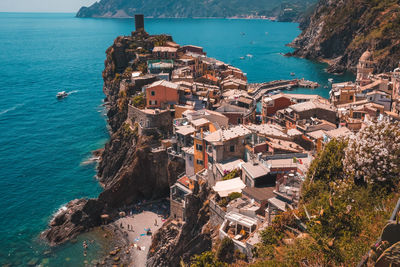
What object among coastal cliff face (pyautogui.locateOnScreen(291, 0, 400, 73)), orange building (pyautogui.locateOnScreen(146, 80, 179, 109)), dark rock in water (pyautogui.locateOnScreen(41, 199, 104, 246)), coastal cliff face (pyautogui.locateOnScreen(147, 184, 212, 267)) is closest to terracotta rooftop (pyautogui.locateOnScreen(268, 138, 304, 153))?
coastal cliff face (pyautogui.locateOnScreen(147, 184, 212, 267))

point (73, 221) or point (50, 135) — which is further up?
point (50, 135)

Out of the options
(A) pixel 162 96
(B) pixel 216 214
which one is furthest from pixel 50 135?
(B) pixel 216 214

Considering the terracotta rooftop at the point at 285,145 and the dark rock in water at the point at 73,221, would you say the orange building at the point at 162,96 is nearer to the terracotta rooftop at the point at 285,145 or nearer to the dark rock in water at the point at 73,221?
the dark rock in water at the point at 73,221

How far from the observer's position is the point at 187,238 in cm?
3194

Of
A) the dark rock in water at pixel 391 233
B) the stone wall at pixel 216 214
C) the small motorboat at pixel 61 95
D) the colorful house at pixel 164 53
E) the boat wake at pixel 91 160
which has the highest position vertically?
the dark rock in water at pixel 391 233

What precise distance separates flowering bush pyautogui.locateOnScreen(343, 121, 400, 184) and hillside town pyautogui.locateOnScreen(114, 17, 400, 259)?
555cm

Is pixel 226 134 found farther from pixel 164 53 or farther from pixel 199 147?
pixel 164 53

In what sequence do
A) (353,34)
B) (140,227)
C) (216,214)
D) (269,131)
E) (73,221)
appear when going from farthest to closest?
(353,34) → (73,221) → (140,227) → (269,131) → (216,214)

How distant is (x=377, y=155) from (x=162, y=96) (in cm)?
3717

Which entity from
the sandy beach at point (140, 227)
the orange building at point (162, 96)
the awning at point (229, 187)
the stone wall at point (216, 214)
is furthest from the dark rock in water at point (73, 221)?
the awning at point (229, 187)

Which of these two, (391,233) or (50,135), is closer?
(391,233)

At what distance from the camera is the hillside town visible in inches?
1045

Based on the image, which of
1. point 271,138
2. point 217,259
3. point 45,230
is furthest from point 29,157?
point 217,259

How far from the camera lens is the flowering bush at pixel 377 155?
19.2 m
